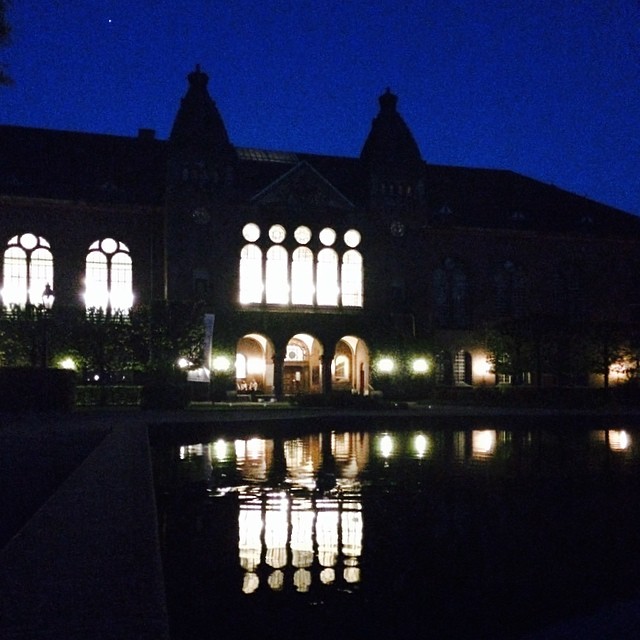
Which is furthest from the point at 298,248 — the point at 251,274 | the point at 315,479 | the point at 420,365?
the point at 315,479

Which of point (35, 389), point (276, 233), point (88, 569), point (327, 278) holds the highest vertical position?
point (276, 233)

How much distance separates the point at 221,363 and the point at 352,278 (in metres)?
9.54

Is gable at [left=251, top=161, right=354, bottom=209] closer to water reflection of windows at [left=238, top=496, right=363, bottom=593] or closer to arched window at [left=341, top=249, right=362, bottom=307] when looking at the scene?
arched window at [left=341, top=249, right=362, bottom=307]

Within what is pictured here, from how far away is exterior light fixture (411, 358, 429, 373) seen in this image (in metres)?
48.0

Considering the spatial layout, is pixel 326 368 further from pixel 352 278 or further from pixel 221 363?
pixel 221 363

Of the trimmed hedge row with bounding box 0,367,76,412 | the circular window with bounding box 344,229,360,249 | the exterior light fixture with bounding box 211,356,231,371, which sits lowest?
the trimmed hedge row with bounding box 0,367,76,412

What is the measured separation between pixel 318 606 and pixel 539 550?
2.99 m

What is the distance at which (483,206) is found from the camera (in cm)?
5425

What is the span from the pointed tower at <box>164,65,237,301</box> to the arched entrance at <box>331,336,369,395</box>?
983 cm

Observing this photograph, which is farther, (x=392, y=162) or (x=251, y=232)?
(x=392, y=162)

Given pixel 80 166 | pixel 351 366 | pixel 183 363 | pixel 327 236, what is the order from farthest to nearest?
pixel 351 366 < pixel 327 236 < pixel 80 166 < pixel 183 363

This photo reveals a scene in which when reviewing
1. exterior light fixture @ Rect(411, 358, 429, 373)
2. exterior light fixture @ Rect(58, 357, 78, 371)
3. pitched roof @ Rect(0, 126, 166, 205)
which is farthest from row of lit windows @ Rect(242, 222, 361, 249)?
exterior light fixture @ Rect(58, 357, 78, 371)

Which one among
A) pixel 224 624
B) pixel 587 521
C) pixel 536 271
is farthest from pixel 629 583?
pixel 536 271

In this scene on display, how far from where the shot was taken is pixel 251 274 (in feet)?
156
